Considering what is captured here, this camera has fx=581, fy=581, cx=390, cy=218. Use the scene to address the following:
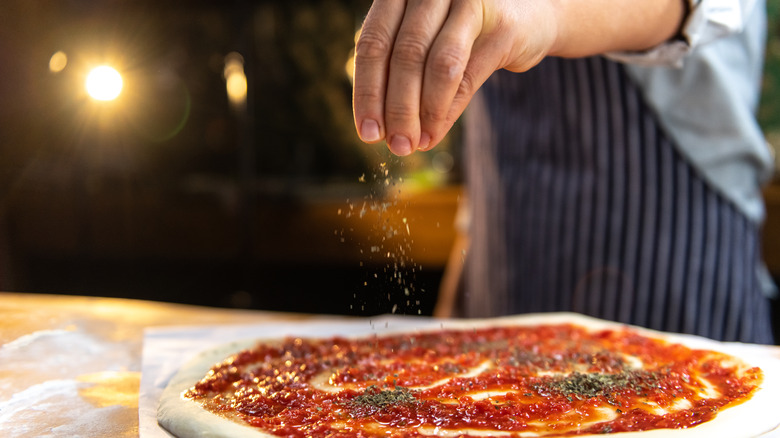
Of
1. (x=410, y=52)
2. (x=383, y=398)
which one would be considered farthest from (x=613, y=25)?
(x=383, y=398)

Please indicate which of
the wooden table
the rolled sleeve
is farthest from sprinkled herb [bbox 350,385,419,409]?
the rolled sleeve

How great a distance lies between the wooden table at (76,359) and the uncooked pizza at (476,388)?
0.15 meters

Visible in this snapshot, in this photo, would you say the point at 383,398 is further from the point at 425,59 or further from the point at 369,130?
the point at 425,59

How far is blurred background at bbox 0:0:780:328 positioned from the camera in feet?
16.9

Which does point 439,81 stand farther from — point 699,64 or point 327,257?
point 327,257

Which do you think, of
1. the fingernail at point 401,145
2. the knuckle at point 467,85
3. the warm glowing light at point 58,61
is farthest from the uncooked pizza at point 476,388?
the warm glowing light at point 58,61

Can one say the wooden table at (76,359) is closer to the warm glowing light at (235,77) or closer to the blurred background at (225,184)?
the blurred background at (225,184)

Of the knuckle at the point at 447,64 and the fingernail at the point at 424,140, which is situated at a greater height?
the knuckle at the point at 447,64

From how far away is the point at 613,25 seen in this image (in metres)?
1.32

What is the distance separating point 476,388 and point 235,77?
14.3ft

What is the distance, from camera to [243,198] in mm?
5512

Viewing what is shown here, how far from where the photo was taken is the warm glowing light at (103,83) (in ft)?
5.73

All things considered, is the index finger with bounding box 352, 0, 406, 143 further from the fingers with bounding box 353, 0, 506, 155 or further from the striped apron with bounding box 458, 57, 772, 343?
the striped apron with bounding box 458, 57, 772, 343

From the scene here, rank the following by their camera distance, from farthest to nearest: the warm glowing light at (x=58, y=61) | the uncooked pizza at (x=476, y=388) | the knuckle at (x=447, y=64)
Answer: the warm glowing light at (x=58, y=61) < the uncooked pizza at (x=476, y=388) < the knuckle at (x=447, y=64)
